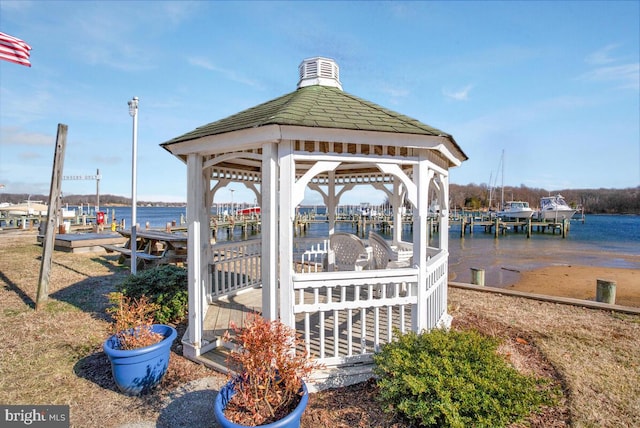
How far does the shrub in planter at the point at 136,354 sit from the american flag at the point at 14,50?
16.0 ft

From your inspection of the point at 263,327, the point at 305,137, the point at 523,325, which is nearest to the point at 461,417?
the point at 263,327

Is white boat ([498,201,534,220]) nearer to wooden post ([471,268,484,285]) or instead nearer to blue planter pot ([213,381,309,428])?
wooden post ([471,268,484,285])

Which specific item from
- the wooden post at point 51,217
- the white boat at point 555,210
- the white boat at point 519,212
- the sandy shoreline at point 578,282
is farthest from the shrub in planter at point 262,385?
the white boat at point 555,210

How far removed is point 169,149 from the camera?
Answer: 4.48m

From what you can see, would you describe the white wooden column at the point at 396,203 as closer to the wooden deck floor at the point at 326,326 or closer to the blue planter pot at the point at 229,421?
the wooden deck floor at the point at 326,326

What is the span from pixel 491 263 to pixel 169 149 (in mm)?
18769

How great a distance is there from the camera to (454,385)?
272cm

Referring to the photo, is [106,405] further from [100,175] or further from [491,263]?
[100,175]

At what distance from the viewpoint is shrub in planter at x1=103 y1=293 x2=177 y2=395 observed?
3348 millimetres

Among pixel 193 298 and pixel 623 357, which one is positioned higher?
pixel 193 298

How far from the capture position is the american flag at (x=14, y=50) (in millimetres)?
5211

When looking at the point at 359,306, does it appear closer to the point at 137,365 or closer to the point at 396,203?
the point at 137,365

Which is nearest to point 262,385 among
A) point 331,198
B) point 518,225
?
point 331,198

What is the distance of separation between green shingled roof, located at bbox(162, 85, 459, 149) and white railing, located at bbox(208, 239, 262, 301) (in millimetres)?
2462
